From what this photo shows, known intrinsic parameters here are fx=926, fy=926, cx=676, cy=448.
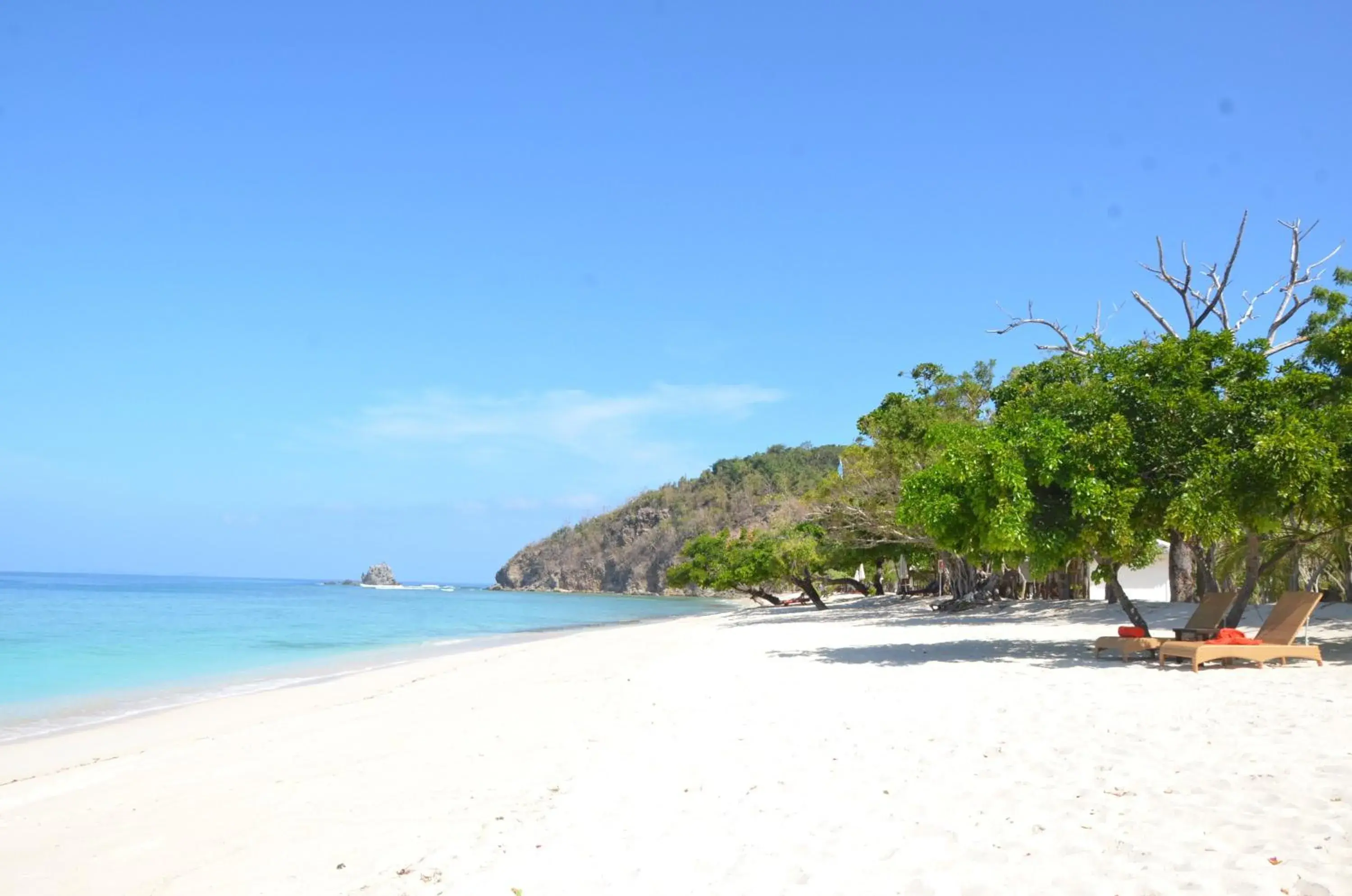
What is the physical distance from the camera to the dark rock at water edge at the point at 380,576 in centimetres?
17175

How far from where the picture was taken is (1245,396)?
40.9 feet

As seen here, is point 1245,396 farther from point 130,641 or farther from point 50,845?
point 130,641

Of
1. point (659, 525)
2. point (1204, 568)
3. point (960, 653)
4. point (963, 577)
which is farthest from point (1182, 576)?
point (659, 525)

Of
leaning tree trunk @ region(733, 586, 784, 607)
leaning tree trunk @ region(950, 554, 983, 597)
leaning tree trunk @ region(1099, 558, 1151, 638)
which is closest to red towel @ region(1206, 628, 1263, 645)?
leaning tree trunk @ region(1099, 558, 1151, 638)

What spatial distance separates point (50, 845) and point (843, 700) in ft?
22.7

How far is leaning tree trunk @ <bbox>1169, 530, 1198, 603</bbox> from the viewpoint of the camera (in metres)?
21.6

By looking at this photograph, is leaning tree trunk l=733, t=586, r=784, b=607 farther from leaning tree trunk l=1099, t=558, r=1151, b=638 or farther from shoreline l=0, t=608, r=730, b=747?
leaning tree trunk l=1099, t=558, r=1151, b=638

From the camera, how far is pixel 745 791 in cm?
627

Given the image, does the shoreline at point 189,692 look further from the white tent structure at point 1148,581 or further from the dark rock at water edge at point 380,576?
the dark rock at water edge at point 380,576

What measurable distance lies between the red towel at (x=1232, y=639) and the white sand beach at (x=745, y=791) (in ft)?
1.70

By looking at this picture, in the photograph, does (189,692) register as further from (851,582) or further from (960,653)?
(851,582)

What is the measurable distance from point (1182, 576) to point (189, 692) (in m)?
21.5

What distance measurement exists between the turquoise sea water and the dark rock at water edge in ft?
299

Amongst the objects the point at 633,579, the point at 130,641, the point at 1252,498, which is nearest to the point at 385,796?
the point at 1252,498
